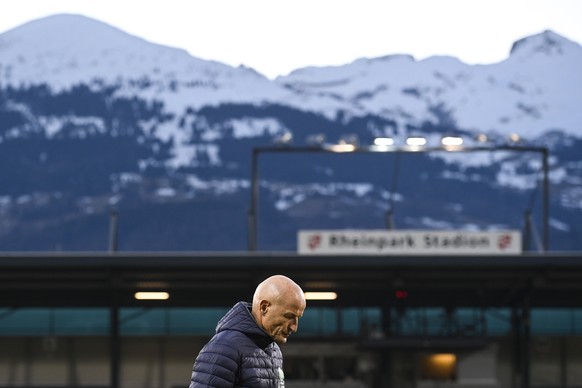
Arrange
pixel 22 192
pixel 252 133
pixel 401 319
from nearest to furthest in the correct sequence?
pixel 401 319 → pixel 22 192 → pixel 252 133

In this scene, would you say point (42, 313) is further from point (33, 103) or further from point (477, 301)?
point (33, 103)

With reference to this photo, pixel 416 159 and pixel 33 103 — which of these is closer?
pixel 416 159

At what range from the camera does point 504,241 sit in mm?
33781

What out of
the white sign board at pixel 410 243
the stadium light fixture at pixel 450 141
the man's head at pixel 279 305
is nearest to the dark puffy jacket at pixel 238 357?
the man's head at pixel 279 305

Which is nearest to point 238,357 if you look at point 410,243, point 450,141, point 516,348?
point 410,243

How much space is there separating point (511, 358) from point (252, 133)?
15069 cm

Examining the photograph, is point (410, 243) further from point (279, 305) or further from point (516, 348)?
point (279, 305)

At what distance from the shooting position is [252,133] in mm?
187000

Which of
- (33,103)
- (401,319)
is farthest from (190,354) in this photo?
(33,103)

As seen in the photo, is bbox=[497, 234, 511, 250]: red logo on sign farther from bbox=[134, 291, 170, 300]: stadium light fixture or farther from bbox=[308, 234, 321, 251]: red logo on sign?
bbox=[134, 291, 170, 300]: stadium light fixture

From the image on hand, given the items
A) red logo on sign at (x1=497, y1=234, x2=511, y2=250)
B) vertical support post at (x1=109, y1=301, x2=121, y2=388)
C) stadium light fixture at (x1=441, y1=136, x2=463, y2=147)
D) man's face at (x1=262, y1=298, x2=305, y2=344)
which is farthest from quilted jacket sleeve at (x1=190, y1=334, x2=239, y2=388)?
stadium light fixture at (x1=441, y1=136, x2=463, y2=147)

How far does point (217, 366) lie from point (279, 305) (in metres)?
0.38

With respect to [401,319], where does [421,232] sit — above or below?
above

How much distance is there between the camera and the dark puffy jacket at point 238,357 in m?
6.83
